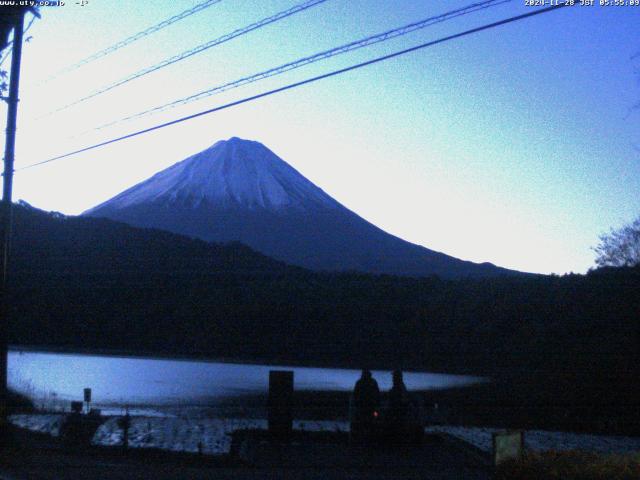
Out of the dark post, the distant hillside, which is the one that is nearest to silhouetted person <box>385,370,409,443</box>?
the dark post

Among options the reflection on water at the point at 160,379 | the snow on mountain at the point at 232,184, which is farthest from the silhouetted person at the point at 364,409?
the snow on mountain at the point at 232,184

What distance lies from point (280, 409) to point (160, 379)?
50.1 ft

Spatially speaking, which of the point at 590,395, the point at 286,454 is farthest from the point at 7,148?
the point at 590,395

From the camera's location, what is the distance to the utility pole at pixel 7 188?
1442cm

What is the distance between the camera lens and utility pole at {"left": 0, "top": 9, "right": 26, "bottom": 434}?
14.4m

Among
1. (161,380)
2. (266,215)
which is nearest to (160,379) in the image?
(161,380)

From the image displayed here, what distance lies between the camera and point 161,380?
2889cm

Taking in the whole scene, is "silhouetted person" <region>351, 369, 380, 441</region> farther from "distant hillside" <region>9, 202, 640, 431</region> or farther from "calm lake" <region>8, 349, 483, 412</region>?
"calm lake" <region>8, 349, 483, 412</region>

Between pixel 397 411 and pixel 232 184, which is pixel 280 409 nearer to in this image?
pixel 397 411

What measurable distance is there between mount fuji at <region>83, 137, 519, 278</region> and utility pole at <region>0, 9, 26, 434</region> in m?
40.6

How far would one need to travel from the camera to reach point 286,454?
13.3 meters

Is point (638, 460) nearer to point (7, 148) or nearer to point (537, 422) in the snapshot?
point (7, 148)

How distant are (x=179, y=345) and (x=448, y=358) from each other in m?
13.8

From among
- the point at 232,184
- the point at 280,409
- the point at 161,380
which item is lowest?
the point at 161,380
